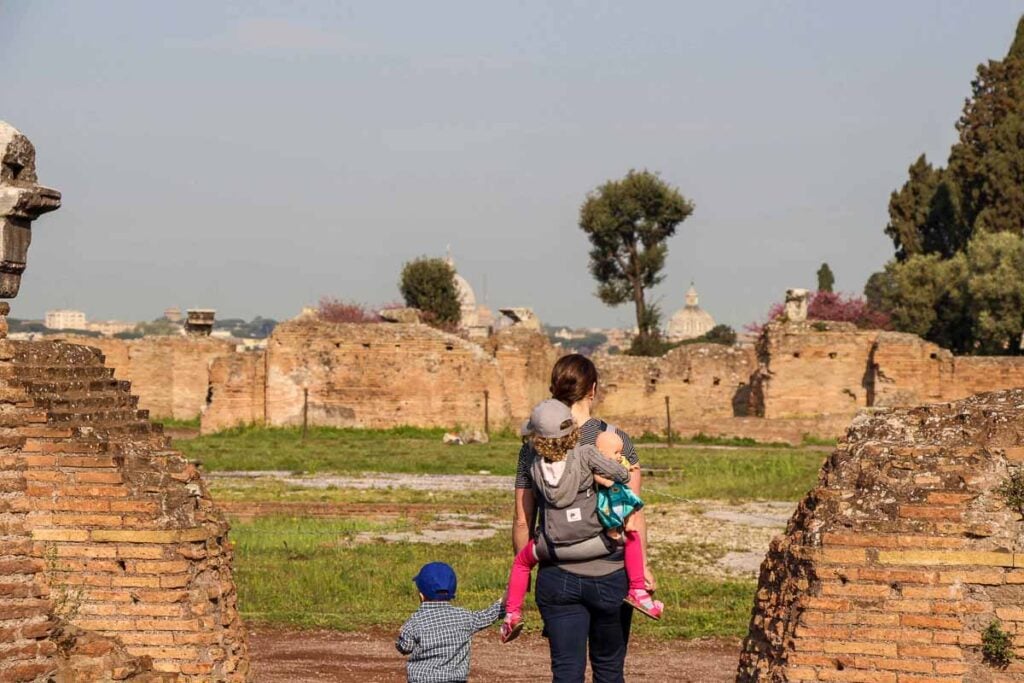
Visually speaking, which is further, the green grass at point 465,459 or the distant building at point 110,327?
the distant building at point 110,327

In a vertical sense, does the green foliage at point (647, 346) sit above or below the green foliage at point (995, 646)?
above

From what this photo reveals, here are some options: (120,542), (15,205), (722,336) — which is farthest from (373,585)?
(722,336)

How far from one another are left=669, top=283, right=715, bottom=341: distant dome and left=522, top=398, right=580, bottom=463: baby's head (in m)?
131

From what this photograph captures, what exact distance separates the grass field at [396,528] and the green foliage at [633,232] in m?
26.1

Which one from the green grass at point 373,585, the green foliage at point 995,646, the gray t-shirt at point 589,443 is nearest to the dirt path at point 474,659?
the green grass at point 373,585

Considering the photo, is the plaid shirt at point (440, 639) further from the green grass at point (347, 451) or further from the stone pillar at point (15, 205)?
the green grass at point (347, 451)

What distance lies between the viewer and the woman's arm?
21.5 feet

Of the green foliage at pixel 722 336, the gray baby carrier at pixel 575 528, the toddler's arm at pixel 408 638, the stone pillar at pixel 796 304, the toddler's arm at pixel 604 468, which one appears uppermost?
the green foliage at pixel 722 336

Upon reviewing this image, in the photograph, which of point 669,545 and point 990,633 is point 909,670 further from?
point 669,545

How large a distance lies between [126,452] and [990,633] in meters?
4.32

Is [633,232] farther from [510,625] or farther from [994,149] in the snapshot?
[510,625]

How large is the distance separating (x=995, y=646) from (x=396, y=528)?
36.7ft

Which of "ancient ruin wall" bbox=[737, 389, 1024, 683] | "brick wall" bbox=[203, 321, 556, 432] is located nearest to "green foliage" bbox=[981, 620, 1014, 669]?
"ancient ruin wall" bbox=[737, 389, 1024, 683]

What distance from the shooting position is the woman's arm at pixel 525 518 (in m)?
6.54
